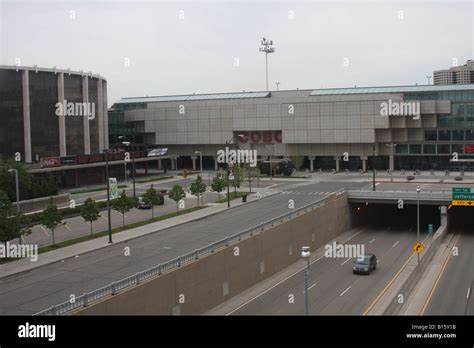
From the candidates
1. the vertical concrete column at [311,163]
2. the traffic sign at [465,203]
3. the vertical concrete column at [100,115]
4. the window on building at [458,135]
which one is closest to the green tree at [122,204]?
the traffic sign at [465,203]

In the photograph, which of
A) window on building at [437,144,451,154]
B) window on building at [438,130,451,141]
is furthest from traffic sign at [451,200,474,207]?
window on building at [438,130,451,141]

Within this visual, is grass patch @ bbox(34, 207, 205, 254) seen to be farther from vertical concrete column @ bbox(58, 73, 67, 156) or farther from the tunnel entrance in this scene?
vertical concrete column @ bbox(58, 73, 67, 156)

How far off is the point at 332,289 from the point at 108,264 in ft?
35.8

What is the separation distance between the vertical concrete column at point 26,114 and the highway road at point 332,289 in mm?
34645

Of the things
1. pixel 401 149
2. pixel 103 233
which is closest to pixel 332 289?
pixel 103 233

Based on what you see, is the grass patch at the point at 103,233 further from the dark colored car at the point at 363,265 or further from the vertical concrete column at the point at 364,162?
the vertical concrete column at the point at 364,162

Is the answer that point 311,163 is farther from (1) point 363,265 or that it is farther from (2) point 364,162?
(1) point 363,265

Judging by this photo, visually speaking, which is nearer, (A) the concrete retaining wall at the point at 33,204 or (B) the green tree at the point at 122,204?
(B) the green tree at the point at 122,204

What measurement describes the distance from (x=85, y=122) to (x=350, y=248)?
125 feet

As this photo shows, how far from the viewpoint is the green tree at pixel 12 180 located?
3984cm
